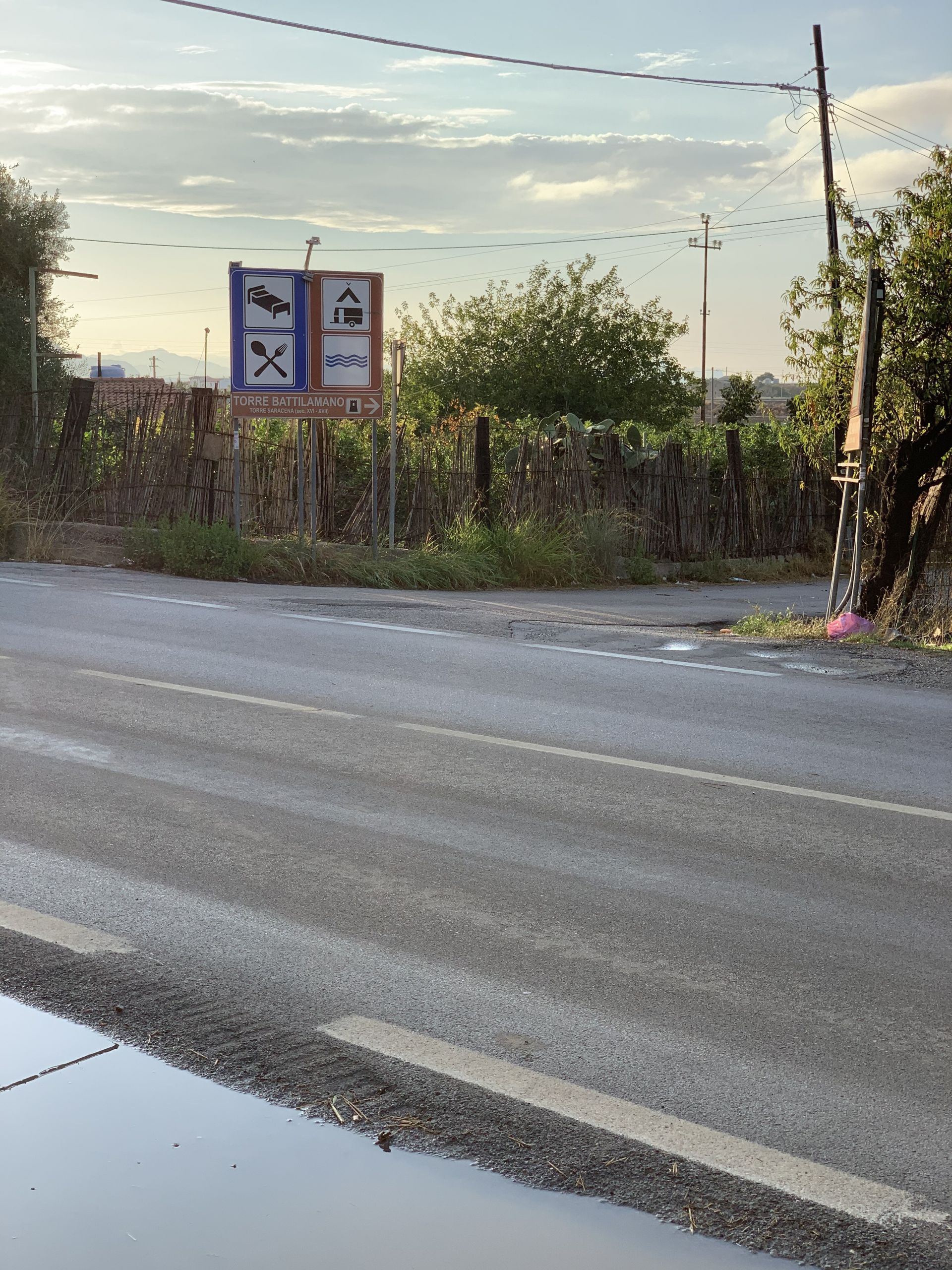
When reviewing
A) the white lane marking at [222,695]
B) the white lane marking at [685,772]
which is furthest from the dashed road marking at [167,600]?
the white lane marking at [685,772]

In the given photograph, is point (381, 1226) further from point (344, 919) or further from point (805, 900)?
point (805, 900)

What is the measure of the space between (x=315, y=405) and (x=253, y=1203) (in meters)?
15.4

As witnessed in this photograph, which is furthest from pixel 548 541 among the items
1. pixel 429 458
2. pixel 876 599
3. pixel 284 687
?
pixel 284 687

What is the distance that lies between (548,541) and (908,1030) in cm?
1572

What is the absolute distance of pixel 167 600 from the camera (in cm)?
1299

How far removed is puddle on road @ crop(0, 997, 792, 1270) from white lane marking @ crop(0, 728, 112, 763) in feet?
10.9

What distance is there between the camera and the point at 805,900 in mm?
4758

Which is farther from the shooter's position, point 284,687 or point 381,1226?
point 284,687

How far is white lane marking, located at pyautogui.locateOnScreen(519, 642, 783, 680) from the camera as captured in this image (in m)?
9.77

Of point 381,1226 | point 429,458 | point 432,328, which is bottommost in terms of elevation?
point 381,1226

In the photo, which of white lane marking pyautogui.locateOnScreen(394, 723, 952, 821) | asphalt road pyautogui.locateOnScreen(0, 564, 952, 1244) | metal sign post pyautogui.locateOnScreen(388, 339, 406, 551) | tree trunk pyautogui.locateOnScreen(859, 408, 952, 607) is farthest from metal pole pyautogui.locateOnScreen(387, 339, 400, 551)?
white lane marking pyautogui.locateOnScreen(394, 723, 952, 821)

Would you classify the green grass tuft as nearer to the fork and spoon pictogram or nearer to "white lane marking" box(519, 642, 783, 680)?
"white lane marking" box(519, 642, 783, 680)

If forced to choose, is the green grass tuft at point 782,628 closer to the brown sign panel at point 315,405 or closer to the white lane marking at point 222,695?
the white lane marking at point 222,695

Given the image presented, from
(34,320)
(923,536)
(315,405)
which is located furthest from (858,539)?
(34,320)
